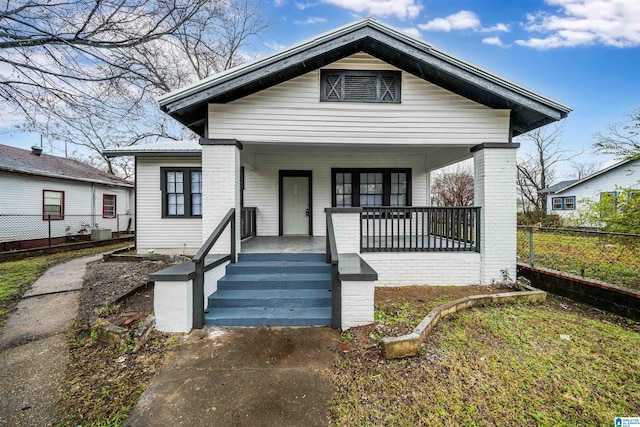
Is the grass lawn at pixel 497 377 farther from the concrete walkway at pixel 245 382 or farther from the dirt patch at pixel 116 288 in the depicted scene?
the dirt patch at pixel 116 288

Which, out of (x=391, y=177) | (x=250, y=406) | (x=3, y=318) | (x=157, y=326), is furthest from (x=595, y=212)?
(x=3, y=318)

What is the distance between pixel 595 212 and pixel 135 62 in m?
10.7

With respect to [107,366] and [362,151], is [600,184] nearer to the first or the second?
[362,151]

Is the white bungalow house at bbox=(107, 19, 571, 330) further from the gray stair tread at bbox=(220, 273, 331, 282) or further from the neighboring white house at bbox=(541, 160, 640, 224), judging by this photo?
the neighboring white house at bbox=(541, 160, 640, 224)

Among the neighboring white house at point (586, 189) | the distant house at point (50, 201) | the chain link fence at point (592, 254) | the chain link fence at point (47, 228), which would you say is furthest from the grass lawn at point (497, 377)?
the neighboring white house at point (586, 189)

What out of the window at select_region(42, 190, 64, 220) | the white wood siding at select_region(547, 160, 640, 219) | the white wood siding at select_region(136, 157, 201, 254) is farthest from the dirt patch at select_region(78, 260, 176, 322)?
the white wood siding at select_region(547, 160, 640, 219)

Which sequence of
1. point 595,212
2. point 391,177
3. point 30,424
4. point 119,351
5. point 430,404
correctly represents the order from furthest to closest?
point 391,177, point 595,212, point 119,351, point 430,404, point 30,424

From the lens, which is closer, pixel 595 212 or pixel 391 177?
pixel 595 212

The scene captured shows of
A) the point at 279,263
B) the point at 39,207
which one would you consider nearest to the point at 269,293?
the point at 279,263

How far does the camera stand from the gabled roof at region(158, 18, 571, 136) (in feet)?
16.4

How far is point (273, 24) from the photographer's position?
14812mm

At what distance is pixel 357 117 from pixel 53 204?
15078 mm

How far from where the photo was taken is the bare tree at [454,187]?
22703mm

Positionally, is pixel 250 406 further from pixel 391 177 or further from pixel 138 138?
pixel 138 138
